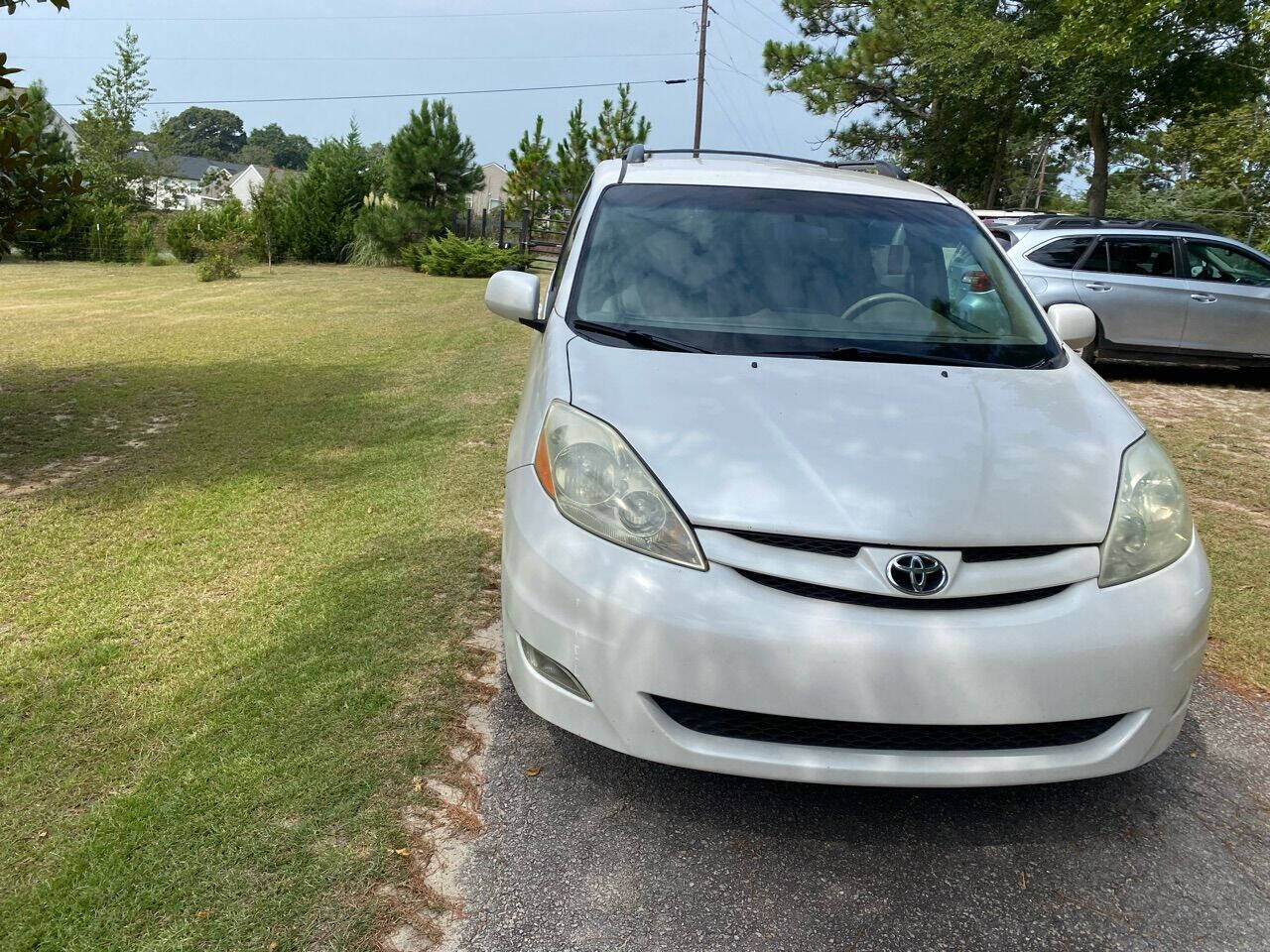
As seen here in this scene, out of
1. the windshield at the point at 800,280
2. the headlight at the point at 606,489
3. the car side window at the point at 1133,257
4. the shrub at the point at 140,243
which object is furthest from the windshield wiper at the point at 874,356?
the shrub at the point at 140,243

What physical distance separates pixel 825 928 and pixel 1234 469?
576 cm

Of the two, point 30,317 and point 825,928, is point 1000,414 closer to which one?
point 825,928

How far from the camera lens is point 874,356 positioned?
9.98 feet

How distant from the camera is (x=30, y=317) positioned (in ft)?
44.5

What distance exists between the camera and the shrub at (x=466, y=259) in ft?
83.8

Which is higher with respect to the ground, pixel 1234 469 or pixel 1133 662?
pixel 1133 662

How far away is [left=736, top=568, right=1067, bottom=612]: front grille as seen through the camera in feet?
7.32

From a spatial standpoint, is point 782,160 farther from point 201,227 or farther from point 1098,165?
point 201,227

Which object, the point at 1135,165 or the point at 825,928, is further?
the point at 1135,165

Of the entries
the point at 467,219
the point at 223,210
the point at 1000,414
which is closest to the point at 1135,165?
the point at 467,219

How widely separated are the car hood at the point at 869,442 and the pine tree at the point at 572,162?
3201 cm

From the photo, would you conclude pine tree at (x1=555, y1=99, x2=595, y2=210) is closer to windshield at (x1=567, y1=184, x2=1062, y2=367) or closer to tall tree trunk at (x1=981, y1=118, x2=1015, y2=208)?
tall tree trunk at (x1=981, y1=118, x2=1015, y2=208)

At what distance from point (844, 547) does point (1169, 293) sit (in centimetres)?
915

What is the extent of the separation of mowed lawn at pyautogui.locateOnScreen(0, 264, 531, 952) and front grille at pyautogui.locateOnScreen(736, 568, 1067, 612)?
3.78 ft
